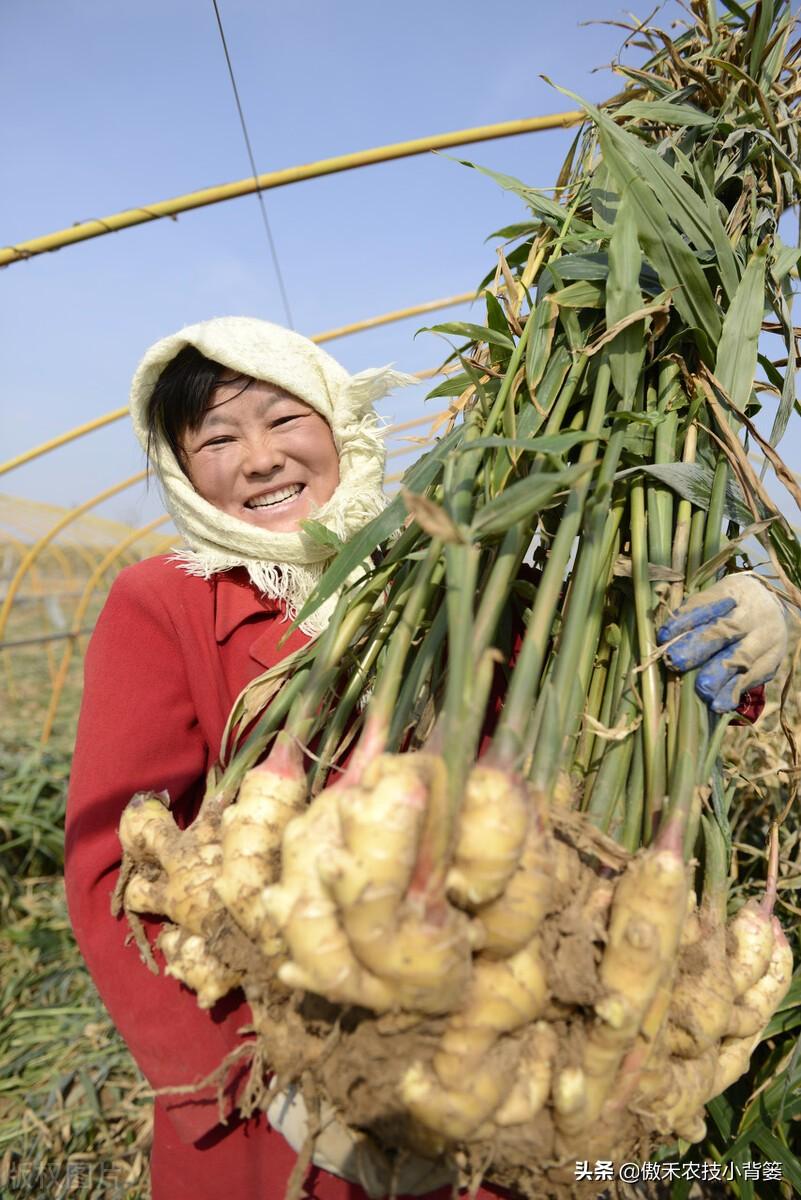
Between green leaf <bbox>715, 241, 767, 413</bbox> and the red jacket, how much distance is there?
0.71 metres

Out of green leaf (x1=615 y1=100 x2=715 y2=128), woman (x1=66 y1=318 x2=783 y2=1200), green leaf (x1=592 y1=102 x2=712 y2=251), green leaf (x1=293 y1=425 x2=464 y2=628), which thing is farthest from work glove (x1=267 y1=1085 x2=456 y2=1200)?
green leaf (x1=615 y1=100 x2=715 y2=128)

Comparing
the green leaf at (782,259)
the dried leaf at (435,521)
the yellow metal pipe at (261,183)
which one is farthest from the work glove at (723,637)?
the yellow metal pipe at (261,183)

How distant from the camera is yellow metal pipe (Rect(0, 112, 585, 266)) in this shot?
198 cm

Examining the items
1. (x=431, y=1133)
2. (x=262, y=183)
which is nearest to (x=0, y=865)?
(x=262, y=183)

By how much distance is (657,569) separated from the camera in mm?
846

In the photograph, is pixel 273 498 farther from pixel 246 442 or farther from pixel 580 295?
pixel 580 295

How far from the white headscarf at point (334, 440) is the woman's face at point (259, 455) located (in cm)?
3

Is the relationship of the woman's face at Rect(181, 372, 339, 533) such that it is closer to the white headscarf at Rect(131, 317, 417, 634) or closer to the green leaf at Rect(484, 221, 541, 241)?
the white headscarf at Rect(131, 317, 417, 634)

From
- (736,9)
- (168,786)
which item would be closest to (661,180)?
(736,9)

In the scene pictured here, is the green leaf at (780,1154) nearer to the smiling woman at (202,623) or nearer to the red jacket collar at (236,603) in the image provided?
the smiling woman at (202,623)

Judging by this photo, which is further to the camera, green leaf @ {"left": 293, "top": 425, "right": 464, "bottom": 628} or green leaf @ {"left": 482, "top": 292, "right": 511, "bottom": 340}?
green leaf @ {"left": 482, "top": 292, "right": 511, "bottom": 340}

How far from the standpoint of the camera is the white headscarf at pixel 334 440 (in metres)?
1.17

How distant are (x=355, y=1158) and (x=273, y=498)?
2.92 feet

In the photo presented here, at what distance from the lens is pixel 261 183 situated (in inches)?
80.8
